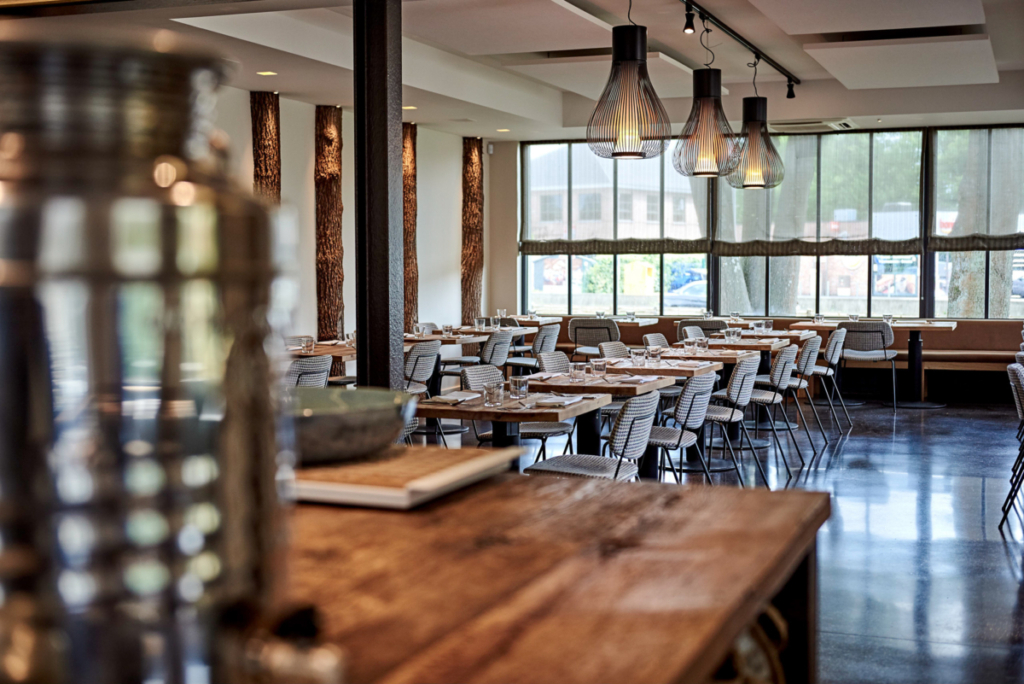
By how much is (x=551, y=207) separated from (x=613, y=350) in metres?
6.02

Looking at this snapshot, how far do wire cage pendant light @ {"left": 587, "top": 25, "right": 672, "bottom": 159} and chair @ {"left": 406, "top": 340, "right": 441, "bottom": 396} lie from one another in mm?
2443

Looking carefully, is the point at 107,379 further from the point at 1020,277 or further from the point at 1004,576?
the point at 1020,277

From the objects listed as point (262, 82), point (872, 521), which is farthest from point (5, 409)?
point (262, 82)

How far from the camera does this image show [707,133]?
771cm

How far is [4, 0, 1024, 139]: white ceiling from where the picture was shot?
7617mm

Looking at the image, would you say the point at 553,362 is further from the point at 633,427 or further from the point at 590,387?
the point at 633,427

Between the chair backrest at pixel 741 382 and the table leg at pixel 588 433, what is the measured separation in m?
1.54

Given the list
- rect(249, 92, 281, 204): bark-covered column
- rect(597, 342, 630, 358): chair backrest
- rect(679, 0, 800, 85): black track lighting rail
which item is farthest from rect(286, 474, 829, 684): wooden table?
rect(249, 92, 281, 204): bark-covered column

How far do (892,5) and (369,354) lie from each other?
17.5 feet

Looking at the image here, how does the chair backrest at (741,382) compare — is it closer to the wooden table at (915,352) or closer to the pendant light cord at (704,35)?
the pendant light cord at (704,35)

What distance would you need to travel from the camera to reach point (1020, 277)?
12828 millimetres

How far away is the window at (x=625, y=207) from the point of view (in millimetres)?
14234

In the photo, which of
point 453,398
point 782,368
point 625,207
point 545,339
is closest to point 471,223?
point 625,207

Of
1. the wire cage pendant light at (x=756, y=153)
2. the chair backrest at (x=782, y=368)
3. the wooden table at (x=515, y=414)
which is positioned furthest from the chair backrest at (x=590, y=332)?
the wooden table at (x=515, y=414)
